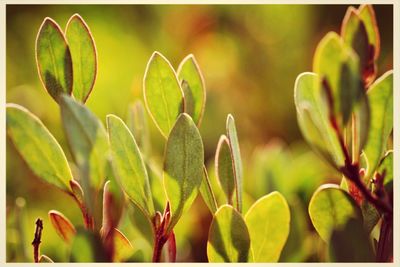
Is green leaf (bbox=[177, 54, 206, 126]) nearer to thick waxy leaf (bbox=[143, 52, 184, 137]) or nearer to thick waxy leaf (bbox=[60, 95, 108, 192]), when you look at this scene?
thick waxy leaf (bbox=[143, 52, 184, 137])

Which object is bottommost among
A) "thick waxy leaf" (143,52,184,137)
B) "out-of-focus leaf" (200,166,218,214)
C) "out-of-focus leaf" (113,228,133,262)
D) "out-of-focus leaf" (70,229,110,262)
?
"out-of-focus leaf" (113,228,133,262)

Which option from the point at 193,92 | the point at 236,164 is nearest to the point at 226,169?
the point at 236,164

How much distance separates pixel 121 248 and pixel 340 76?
0.38 m

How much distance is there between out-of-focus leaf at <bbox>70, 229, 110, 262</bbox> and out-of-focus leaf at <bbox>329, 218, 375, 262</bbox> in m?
0.30

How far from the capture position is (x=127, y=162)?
0.75 m

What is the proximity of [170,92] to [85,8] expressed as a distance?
0.60 meters

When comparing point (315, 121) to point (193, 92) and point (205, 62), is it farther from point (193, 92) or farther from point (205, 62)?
point (205, 62)

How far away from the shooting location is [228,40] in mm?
1402

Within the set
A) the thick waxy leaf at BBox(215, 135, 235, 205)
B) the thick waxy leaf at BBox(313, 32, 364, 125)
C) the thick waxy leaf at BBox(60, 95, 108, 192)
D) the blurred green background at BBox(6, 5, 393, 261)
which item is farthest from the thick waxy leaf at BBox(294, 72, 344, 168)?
the blurred green background at BBox(6, 5, 393, 261)

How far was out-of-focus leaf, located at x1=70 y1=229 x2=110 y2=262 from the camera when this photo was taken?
685 millimetres

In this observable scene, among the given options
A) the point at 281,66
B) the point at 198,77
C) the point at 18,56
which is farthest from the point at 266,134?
the point at 18,56

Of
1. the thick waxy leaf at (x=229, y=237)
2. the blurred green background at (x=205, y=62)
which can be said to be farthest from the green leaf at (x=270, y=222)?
the blurred green background at (x=205, y=62)

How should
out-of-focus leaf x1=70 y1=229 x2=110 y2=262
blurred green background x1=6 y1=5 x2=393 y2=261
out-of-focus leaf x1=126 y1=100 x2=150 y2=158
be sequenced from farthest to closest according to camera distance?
blurred green background x1=6 y1=5 x2=393 y2=261
out-of-focus leaf x1=126 y1=100 x2=150 y2=158
out-of-focus leaf x1=70 y1=229 x2=110 y2=262
